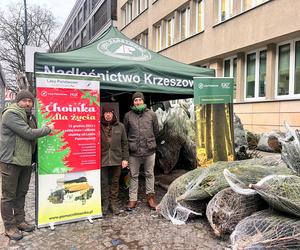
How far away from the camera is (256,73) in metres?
12.6

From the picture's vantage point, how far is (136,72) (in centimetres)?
545

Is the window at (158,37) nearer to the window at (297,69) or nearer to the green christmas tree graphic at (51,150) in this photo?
the window at (297,69)

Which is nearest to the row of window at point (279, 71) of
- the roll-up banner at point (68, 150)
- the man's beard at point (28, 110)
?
the roll-up banner at point (68, 150)

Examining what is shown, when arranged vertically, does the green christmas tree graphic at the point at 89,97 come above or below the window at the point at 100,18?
below

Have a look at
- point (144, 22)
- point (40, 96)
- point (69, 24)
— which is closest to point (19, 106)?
point (40, 96)

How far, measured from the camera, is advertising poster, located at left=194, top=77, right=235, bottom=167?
5777mm

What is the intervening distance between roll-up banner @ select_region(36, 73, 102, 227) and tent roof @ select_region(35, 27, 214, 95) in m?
0.40

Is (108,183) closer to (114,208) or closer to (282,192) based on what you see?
(114,208)

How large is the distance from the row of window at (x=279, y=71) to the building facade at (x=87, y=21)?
1536 centimetres

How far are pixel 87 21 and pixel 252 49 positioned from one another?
34884 mm

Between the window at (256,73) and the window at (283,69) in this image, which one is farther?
the window at (256,73)

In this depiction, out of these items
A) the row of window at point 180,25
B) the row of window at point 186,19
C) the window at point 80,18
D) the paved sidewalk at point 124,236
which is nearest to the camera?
the paved sidewalk at point 124,236

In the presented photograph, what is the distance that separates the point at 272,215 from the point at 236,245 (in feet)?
1.74

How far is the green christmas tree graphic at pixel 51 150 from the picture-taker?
445 centimetres
